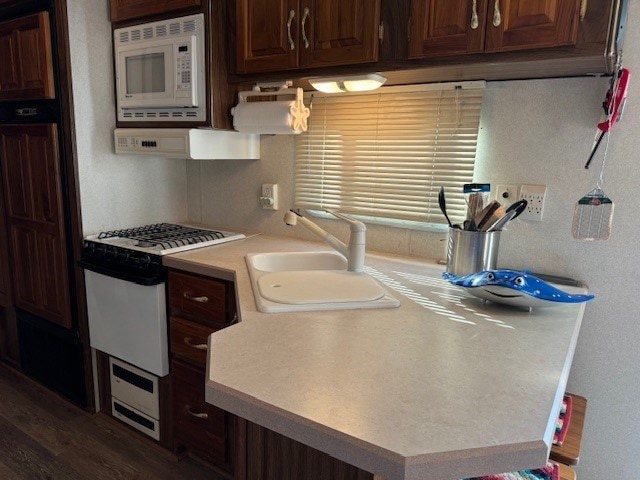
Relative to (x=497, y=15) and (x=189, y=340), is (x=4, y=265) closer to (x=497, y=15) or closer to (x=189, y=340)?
(x=189, y=340)

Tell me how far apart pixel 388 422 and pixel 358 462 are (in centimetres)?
8

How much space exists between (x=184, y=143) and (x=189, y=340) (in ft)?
2.67

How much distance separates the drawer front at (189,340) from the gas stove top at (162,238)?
0.99ft

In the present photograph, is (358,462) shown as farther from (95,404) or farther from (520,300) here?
(95,404)

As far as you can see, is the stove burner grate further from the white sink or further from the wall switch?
the white sink

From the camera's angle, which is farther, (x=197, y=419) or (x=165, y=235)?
(x=165, y=235)

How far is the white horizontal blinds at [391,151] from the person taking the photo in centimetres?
168

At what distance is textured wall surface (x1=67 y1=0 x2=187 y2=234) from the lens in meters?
1.91

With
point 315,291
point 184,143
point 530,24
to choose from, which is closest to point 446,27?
point 530,24

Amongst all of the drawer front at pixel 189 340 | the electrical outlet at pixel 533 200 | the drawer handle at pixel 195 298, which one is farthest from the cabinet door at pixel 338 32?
the drawer front at pixel 189 340

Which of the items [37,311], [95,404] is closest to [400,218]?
[95,404]

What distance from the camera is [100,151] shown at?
6.69 feet

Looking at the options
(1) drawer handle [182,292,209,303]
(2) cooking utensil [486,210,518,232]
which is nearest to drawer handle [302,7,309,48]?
(2) cooking utensil [486,210,518,232]

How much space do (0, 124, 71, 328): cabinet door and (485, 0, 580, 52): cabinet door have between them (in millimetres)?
1790
